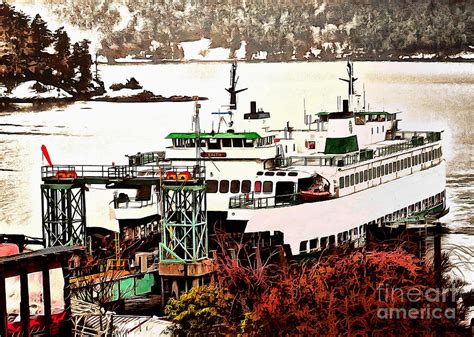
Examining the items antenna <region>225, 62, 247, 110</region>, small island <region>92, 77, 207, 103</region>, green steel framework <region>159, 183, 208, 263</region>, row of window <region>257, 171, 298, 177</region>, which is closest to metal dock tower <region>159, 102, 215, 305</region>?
green steel framework <region>159, 183, 208, 263</region>

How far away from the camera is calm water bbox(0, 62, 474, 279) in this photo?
1238 cm

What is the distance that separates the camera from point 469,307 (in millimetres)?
10945

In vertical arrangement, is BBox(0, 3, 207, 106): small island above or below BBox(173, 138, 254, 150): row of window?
above

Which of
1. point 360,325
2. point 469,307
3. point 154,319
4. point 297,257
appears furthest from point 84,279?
point 469,307

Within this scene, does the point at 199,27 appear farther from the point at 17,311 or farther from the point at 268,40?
the point at 17,311

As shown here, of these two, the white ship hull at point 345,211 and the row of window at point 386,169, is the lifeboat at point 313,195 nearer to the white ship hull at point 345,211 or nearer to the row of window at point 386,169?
the white ship hull at point 345,211

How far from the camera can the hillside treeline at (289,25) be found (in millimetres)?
12242

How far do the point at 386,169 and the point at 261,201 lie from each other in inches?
60.8

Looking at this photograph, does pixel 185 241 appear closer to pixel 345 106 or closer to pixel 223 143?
pixel 223 143

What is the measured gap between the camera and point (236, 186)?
11.3 m

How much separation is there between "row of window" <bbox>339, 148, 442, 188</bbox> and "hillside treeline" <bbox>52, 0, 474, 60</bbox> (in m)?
0.94

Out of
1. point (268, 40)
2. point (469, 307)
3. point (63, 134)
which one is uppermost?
point (268, 40)

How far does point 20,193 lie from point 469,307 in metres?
4.33

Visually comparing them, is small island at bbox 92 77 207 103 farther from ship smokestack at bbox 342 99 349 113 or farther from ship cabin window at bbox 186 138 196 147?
ship smokestack at bbox 342 99 349 113
